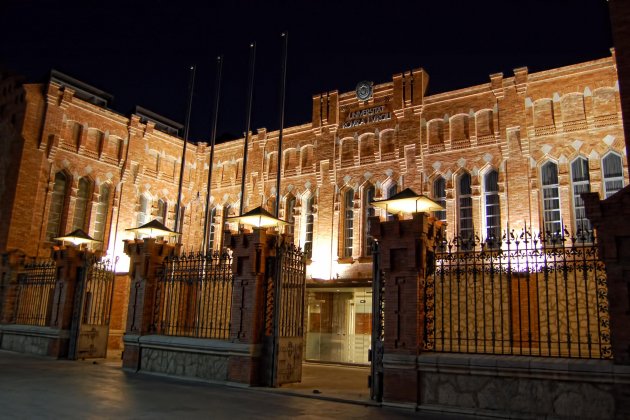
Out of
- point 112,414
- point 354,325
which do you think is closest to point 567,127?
point 354,325

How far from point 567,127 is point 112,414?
1764 centimetres

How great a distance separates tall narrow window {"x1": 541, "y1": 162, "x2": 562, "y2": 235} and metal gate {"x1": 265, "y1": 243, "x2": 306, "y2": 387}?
33.4 ft

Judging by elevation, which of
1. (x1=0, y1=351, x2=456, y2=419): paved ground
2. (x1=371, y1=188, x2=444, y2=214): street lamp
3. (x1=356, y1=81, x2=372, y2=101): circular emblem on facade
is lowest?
(x1=0, y1=351, x2=456, y2=419): paved ground

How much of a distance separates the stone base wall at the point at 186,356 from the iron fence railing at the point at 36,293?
237 inches

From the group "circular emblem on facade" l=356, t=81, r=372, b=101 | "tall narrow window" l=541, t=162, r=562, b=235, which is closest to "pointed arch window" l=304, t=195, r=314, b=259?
"circular emblem on facade" l=356, t=81, r=372, b=101

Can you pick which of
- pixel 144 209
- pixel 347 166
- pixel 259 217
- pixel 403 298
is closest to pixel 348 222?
pixel 347 166

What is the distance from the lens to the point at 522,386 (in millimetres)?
9234

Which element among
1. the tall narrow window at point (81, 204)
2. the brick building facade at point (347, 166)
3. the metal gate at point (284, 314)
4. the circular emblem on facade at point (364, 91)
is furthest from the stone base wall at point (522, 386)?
the tall narrow window at point (81, 204)

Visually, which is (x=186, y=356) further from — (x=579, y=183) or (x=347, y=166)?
(x=579, y=183)

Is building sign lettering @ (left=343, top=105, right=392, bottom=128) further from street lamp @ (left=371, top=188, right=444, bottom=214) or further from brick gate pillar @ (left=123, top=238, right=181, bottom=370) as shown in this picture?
street lamp @ (left=371, top=188, right=444, bottom=214)

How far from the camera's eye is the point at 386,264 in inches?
436

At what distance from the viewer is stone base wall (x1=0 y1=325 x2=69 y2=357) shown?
58.7ft

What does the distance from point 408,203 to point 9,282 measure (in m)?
16.7

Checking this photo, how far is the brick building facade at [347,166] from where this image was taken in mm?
19172
